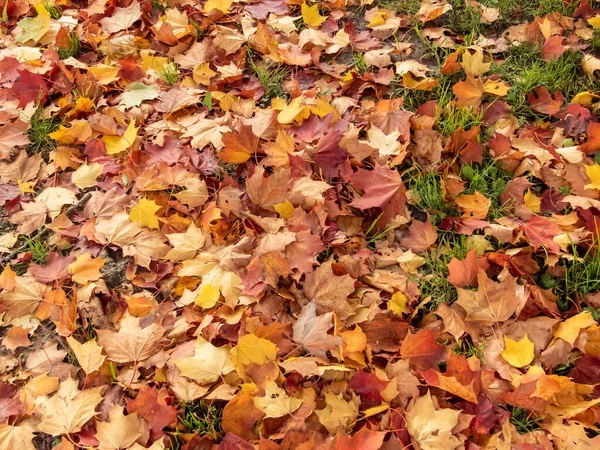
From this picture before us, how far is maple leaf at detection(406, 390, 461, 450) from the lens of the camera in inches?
54.9

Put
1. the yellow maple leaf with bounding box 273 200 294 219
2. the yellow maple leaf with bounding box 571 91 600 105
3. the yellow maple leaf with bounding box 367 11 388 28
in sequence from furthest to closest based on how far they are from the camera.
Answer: the yellow maple leaf with bounding box 367 11 388 28 → the yellow maple leaf with bounding box 571 91 600 105 → the yellow maple leaf with bounding box 273 200 294 219

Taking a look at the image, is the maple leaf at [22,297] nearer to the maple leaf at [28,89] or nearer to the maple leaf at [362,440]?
the maple leaf at [28,89]

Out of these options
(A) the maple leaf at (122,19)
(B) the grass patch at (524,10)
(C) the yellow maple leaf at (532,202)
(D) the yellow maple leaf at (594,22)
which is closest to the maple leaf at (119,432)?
(C) the yellow maple leaf at (532,202)

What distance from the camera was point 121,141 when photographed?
86.9 inches

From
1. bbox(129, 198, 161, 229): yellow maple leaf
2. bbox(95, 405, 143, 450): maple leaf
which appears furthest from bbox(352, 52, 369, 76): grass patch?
bbox(95, 405, 143, 450): maple leaf

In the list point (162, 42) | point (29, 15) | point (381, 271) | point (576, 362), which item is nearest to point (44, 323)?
point (381, 271)

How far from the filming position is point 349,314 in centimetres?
167

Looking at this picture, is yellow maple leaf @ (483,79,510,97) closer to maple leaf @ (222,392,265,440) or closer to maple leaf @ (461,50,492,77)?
maple leaf @ (461,50,492,77)

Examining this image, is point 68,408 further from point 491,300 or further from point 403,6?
point 403,6

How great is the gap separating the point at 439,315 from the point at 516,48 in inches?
58.1

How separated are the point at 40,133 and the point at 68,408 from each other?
4.21 ft

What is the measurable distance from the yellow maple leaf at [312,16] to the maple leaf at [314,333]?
1.56 m

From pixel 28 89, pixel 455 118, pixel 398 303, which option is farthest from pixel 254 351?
pixel 28 89

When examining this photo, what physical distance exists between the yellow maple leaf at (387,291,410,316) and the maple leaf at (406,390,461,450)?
0.31 m
